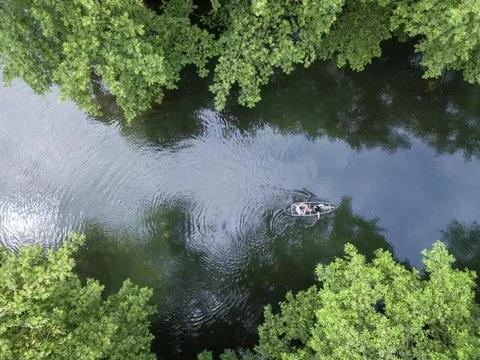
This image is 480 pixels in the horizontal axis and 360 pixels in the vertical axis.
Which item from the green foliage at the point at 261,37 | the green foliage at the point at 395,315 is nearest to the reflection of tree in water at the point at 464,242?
the green foliage at the point at 395,315

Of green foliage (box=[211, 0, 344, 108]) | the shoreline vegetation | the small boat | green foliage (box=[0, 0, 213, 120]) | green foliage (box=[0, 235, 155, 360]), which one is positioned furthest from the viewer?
the small boat

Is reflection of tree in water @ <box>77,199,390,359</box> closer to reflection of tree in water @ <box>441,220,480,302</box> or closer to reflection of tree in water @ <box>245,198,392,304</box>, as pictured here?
reflection of tree in water @ <box>245,198,392,304</box>

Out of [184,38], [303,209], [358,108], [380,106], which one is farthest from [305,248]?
[184,38]

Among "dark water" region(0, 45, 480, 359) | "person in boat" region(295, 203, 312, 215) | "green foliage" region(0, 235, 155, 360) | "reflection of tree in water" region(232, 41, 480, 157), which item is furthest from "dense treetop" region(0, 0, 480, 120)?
"person in boat" region(295, 203, 312, 215)

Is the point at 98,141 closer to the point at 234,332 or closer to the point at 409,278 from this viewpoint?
the point at 234,332

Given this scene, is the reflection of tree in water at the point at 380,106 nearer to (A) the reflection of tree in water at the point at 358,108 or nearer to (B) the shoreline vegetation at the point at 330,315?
(A) the reflection of tree in water at the point at 358,108

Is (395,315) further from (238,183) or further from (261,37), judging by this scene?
(261,37)
